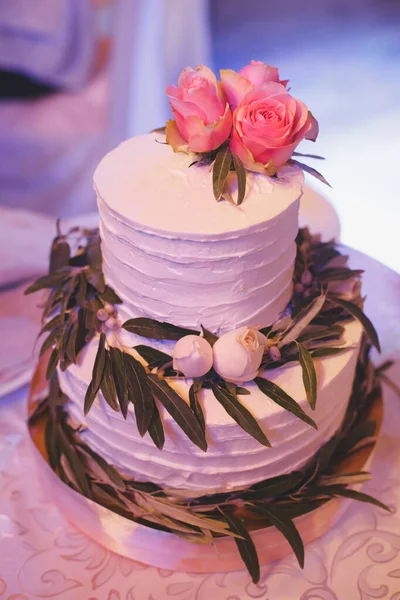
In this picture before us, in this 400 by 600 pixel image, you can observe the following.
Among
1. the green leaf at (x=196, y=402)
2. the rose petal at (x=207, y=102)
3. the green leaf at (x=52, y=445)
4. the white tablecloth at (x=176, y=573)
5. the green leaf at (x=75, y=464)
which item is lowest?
the white tablecloth at (x=176, y=573)

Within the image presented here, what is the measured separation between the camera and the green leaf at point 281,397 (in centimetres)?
123

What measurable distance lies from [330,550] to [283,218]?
83cm

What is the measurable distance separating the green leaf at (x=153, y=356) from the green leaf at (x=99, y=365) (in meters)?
0.08

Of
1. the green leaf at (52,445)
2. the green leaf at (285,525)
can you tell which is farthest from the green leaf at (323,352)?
the green leaf at (52,445)

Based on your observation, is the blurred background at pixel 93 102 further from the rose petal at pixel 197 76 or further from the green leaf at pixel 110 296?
the rose petal at pixel 197 76

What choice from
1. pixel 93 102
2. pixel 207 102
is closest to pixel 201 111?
pixel 207 102

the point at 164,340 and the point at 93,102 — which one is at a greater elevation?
the point at 164,340

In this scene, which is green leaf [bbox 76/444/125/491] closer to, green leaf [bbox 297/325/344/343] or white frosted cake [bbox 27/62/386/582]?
white frosted cake [bbox 27/62/386/582]

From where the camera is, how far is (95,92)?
3486 mm

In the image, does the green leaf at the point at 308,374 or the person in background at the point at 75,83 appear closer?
the green leaf at the point at 308,374

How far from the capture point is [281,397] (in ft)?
4.10

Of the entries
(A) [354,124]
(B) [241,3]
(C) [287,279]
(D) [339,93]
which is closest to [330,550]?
(C) [287,279]

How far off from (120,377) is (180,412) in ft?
0.50

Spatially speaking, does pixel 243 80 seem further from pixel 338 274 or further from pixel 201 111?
pixel 338 274
